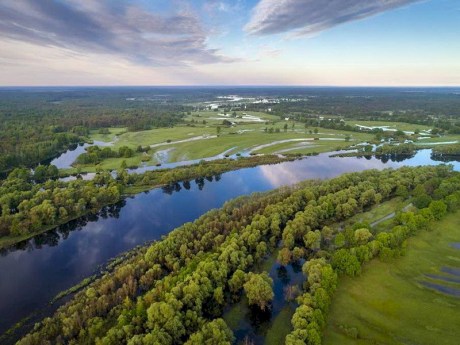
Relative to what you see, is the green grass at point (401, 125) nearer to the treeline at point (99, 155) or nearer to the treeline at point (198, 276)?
the treeline at point (198, 276)

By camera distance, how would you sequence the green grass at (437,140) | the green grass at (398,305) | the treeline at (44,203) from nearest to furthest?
the green grass at (398,305)
the treeline at (44,203)
the green grass at (437,140)

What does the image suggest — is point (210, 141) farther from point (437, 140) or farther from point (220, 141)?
point (437, 140)

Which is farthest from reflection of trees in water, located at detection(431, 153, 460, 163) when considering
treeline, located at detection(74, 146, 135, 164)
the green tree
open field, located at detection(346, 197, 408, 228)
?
treeline, located at detection(74, 146, 135, 164)

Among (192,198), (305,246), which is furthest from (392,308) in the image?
(192,198)

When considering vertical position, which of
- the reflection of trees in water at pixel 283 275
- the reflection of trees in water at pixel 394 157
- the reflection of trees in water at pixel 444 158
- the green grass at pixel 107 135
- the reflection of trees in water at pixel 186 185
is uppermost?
the reflection of trees in water at pixel 283 275

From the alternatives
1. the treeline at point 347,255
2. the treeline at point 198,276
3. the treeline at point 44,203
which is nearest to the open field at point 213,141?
the treeline at point 44,203

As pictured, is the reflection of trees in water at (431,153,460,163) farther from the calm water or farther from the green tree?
the green tree

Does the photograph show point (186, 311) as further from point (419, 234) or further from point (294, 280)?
Answer: point (419, 234)

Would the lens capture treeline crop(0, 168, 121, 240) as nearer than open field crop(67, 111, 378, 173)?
Yes
